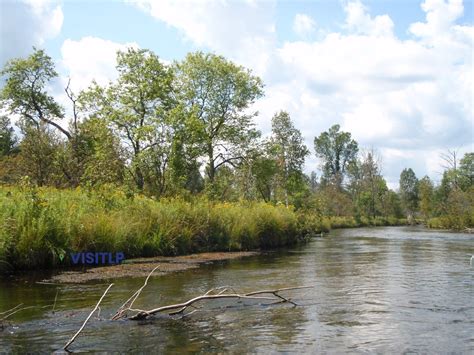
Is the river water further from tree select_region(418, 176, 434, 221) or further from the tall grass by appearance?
tree select_region(418, 176, 434, 221)

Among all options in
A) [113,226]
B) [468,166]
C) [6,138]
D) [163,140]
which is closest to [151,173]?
[163,140]

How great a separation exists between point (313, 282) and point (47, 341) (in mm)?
7686

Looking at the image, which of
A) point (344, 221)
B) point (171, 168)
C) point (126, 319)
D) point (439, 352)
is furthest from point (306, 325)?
point (344, 221)

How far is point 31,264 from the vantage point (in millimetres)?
13258

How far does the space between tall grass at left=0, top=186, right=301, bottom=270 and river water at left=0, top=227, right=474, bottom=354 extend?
1.53 meters

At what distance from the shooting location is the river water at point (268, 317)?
695cm

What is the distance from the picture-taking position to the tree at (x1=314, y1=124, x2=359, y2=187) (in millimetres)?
104375

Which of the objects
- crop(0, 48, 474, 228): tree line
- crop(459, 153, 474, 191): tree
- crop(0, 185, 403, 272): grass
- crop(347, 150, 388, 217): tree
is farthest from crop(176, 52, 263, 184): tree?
crop(459, 153, 474, 191): tree

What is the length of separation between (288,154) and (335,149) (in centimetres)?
5233

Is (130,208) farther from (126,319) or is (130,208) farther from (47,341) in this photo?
(47,341)

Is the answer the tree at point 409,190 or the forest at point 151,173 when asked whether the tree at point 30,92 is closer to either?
the forest at point 151,173

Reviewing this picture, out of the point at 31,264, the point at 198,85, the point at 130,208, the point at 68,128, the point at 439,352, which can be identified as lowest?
the point at 439,352

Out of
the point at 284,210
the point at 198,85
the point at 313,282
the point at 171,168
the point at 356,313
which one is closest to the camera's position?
the point at 356,313

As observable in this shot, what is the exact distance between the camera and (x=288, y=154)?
2176 inches
